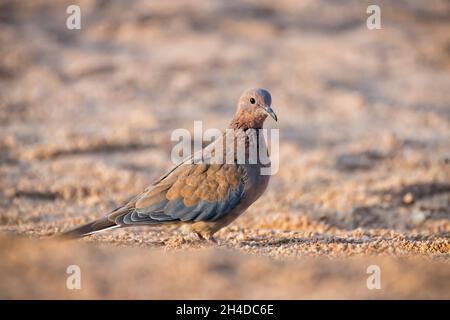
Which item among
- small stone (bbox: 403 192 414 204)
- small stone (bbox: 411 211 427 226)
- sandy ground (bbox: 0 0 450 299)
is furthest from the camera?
small stone (bbox: 403 192 414 204)

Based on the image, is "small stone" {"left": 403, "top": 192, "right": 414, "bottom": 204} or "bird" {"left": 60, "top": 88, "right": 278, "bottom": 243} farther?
"small stone" {"left": 403, "top": 192, "right": 414, "bottom": 204}

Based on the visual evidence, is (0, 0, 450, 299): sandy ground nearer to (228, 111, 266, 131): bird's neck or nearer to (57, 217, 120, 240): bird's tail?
(57, 217, 120, 240): bird's tail

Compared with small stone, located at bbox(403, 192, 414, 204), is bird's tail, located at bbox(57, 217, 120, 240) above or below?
below

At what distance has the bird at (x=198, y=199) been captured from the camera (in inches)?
219

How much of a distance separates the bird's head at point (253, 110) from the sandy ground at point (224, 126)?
891 millimetres

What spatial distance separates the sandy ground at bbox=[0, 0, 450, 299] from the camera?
4.80 meters

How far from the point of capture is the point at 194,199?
5570mm

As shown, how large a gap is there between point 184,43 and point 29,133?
5.30 meters

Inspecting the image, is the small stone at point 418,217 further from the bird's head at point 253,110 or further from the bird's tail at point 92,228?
the bird's tail at point 92,228

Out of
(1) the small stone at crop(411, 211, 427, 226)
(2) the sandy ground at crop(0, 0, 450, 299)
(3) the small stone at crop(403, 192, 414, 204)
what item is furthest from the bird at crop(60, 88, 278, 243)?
(3) the small stone at crop(403, 192, 414, 204)

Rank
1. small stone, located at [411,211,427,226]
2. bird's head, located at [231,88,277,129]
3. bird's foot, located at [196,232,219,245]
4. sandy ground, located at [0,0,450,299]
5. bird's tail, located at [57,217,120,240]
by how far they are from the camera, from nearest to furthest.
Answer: sandy ground, located at [0,0,450,299]
bird's tail, located at [57,217,120,240]
bird's foot, located at [196,232,219,245]
bird's head, located at [231,88,277,129]
small stone, located at [411,211,427,226]

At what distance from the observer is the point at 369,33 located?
1617 cm

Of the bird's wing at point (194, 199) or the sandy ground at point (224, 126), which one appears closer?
the sandy ground at point (224, 126)

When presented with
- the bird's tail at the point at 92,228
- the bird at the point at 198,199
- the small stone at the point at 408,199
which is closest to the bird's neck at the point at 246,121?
the bird at the point at 198,199
